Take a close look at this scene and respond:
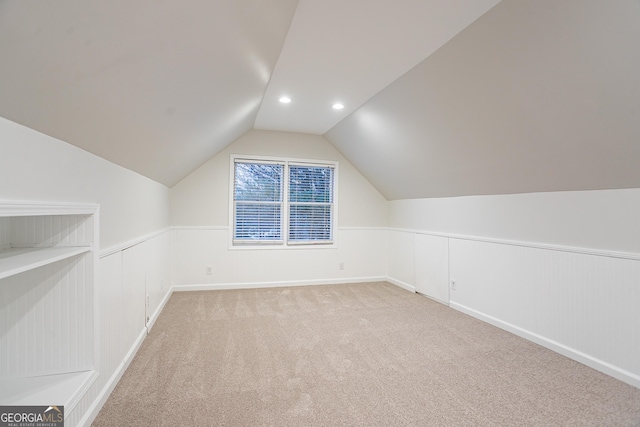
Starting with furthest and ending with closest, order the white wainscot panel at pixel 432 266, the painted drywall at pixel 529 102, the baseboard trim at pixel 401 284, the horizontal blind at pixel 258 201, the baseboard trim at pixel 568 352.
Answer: the horizontal blind at pixel 258 201
the baseboard trim at pixel 401 284
the white wainscot panel at pixel 432 266
the baseboard trim at pixel 568 352
the painted drywall at pixel 529 102

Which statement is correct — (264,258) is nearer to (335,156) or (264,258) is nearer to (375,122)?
(335,156)

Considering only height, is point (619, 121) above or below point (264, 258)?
above

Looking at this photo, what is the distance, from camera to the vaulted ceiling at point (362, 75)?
1046 millimetres

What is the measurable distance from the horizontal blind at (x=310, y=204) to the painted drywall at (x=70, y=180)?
2.50 meters

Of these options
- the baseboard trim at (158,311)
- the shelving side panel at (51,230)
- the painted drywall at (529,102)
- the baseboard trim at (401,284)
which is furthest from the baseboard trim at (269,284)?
the shelving side panel at (51,230)

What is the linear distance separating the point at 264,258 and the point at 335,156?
6.73ft

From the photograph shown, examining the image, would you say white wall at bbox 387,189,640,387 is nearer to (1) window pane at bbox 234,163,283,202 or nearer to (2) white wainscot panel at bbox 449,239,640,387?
(2) white wainscot panel at bbox 449,239,640,387

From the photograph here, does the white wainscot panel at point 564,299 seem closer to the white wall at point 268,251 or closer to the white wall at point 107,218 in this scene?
the white wall at point 268,251

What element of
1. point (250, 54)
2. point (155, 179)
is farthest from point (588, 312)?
point (155, 179)

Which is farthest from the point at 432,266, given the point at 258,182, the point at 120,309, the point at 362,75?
the point at 120,309

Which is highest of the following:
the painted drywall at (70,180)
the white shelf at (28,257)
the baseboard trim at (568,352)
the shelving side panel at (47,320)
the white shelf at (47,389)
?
the painted drywall at (70,180)

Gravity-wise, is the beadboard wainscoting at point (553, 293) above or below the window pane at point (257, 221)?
below

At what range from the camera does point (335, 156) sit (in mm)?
5223

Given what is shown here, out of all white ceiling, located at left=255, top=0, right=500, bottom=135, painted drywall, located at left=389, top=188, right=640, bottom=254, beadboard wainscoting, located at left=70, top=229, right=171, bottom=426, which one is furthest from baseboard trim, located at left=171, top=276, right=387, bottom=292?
white ceiling, located at left=255, top=0, right=500, bottom=135
